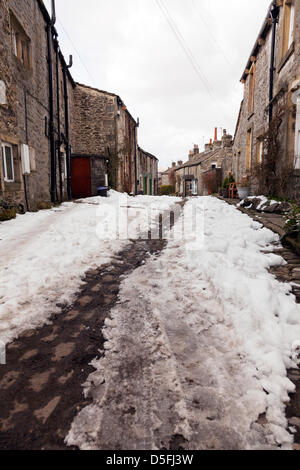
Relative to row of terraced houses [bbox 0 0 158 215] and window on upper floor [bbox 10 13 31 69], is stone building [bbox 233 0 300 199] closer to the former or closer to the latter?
row of terraced houses [bbox 0 0 158 215]

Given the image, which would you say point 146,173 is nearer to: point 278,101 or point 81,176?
point 81,176

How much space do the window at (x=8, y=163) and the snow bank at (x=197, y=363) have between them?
5.72 metres

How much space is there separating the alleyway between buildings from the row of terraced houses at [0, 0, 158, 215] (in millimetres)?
5120

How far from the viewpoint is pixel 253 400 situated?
1419 mm

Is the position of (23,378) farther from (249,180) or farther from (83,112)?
(83,112)

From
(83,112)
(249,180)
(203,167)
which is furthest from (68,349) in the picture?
(203,167)

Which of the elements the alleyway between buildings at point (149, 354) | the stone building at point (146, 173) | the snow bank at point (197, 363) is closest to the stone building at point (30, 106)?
the alleyway between buildings at point (149, 354)

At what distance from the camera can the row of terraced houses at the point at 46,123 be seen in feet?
23.2

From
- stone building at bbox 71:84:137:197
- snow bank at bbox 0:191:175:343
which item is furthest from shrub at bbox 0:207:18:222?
stone building at bbox 71:84:137:197

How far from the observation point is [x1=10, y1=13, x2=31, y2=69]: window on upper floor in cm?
763

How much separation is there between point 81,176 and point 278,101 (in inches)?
360

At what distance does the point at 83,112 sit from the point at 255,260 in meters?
14.5

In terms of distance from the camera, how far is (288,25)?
8344 millimetres

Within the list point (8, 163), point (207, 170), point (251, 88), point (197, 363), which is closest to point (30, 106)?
point (8, 163)
